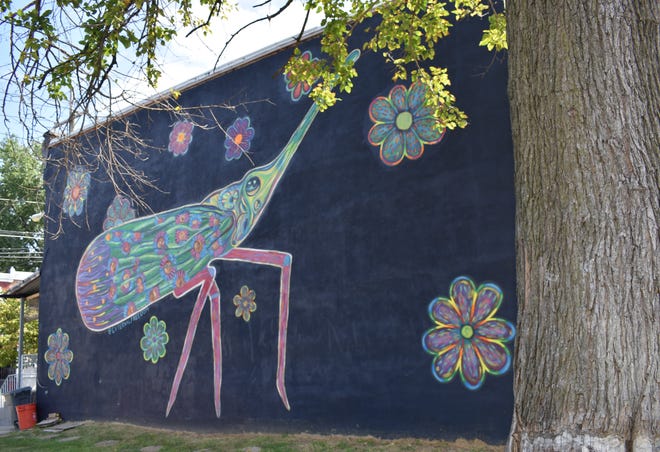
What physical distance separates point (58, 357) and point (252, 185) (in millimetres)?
6769

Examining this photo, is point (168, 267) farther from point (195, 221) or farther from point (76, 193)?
point (76, 193)

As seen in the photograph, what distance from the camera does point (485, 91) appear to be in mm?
8008

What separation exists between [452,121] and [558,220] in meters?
4.81

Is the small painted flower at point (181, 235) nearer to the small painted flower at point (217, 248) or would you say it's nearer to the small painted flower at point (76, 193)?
the small painted flower at point (217, 248)

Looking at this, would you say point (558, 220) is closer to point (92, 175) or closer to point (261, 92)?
point (261, 92)

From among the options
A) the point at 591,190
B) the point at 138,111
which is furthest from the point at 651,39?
the point at 138,111

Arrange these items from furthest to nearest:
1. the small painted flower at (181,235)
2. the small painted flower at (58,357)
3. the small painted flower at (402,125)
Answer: the small painted flower at (58,357) < the small painted flower at (181,235) < the small painted flower at (402,125)

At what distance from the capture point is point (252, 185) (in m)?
10.5

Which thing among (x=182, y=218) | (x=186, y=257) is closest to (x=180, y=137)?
(x=182, y=218)

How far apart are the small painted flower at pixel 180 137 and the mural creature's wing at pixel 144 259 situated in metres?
1.18

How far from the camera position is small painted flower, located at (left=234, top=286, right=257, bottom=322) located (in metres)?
10.0

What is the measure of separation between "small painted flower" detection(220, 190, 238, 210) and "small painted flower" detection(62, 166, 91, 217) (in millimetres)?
4602

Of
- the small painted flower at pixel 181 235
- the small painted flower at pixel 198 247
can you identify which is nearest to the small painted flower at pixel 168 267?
the small painted flower at pixel 181 235

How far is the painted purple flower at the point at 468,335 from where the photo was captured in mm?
7402
